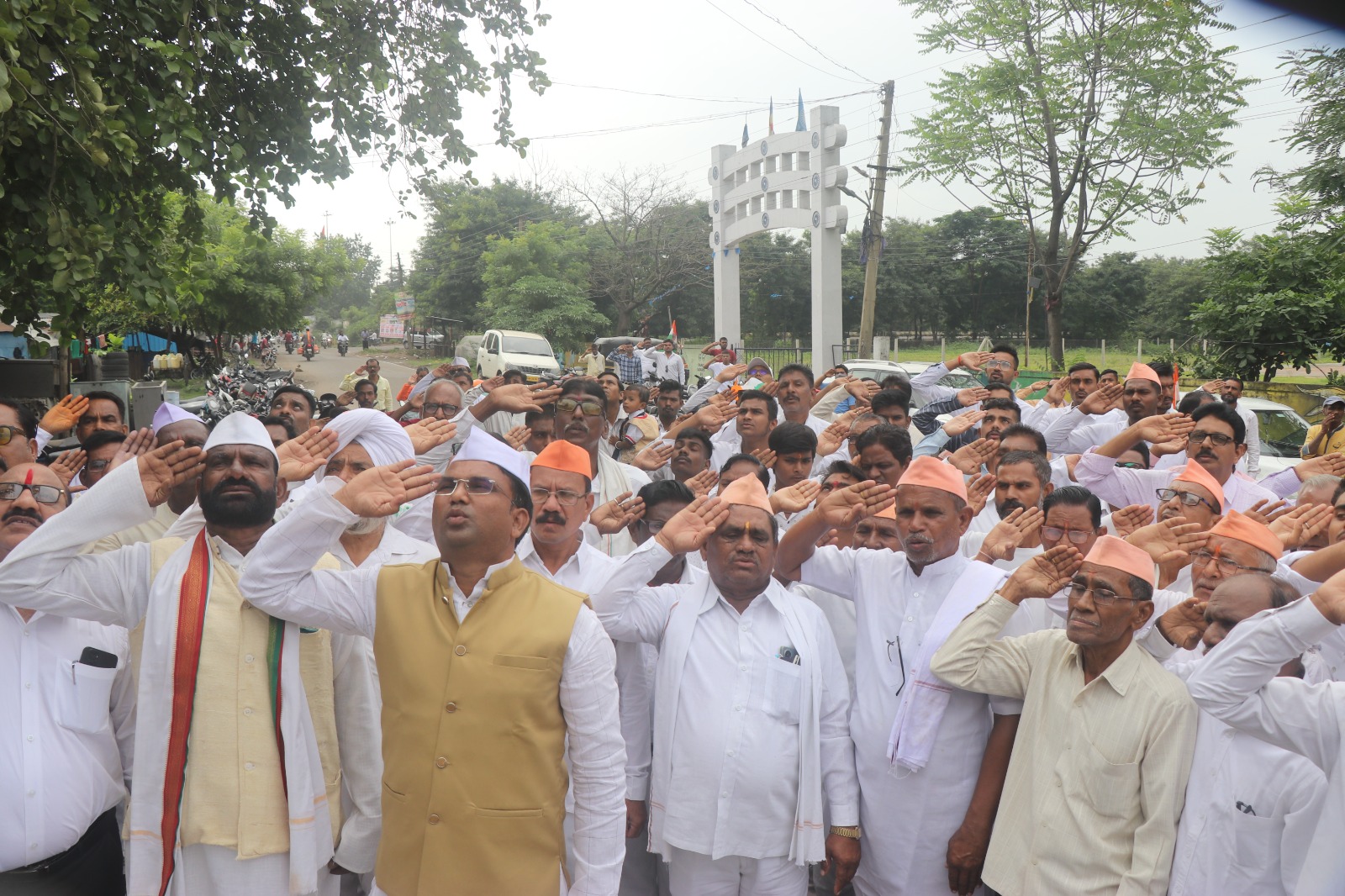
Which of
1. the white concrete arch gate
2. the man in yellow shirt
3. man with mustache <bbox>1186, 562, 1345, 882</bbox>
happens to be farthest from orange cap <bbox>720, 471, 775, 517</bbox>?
the white concrete arch gate

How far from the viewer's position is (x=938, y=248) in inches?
1896

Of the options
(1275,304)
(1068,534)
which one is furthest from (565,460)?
(1275,304)

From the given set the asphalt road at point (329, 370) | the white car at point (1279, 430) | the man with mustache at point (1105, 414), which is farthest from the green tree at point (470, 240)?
the man with mustache at point (1105, 414)

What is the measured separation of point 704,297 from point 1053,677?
44.4 m

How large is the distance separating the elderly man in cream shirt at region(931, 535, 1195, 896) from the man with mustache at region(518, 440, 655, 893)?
46.9 inches

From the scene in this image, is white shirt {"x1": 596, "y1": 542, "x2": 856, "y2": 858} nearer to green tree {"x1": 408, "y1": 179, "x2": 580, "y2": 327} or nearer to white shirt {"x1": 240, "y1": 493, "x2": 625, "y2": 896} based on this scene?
white shirt {"x1": 240, "y1": 493, "x2": 625, "y2": 896}

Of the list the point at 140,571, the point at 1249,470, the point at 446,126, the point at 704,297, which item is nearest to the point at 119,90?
the point at 446,126

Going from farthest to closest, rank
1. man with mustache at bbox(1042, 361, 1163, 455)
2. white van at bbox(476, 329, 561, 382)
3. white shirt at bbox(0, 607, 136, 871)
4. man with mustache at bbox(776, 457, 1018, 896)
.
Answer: white van at bbox(476, 329, 561, 382) → man with mustache at bbox(1042, 361, 1163, 455) → man with mustache at bbox(776, 457, 1018, 896) → white shirt at bbox(0, 607, 136, 871)

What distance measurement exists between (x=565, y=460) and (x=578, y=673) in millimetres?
1340

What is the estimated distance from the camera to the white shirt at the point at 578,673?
2727mm

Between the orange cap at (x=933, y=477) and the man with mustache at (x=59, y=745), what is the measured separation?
2781 millimetres

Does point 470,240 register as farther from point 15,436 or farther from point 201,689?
point 201,689

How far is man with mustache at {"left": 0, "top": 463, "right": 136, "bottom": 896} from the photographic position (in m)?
3.02

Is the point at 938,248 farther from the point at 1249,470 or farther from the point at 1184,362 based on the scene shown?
the point at 1249,470
